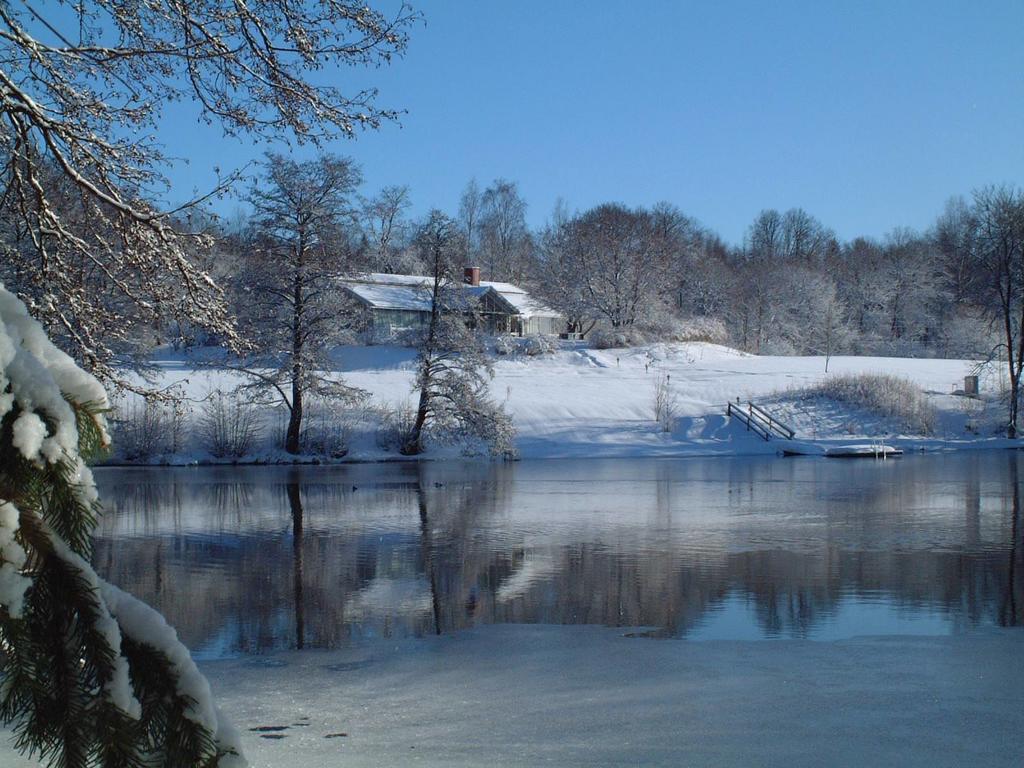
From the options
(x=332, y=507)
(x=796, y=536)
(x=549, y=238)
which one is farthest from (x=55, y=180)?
(x=549, y=238)

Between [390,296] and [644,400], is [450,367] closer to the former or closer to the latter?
[644,400]

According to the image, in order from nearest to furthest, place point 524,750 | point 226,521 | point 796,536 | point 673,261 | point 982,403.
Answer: point 524,750
point 796,536
point 226,521
point 982,403
point 673,261

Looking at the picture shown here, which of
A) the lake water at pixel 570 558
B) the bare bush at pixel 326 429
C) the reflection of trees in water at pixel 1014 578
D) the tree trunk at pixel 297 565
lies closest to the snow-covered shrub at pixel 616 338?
the bare bush at pixel 326 429

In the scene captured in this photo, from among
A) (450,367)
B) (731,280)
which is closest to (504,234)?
(731,280)

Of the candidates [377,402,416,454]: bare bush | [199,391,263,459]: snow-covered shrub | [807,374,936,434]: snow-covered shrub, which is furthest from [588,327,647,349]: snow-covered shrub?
[199,391,263,459]: snow-covered shrub

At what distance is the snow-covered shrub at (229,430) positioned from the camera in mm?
39969

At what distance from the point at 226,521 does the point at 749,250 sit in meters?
114

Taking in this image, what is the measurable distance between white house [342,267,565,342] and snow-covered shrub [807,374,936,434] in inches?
811

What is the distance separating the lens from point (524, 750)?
6230 mm

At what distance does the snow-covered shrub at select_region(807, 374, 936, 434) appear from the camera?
159 feet

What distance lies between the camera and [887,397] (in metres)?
49.6

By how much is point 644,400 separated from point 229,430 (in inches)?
831

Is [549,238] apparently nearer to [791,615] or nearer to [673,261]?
[673,261]

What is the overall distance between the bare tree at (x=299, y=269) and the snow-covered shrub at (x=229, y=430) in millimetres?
1635
